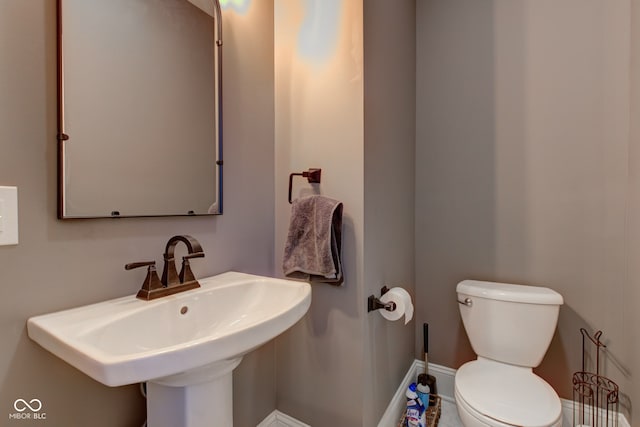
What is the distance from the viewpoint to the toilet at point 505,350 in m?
1.14

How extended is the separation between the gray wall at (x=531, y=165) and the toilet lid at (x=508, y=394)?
1.15ft

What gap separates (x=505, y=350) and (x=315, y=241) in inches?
42.3

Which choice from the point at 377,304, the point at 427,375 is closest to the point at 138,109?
the point at 377,304

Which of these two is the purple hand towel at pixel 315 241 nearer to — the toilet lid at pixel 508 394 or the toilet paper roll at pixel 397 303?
the toilet paper roll at pixel 397 303

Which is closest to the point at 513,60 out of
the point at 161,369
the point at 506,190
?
the point at 506,190

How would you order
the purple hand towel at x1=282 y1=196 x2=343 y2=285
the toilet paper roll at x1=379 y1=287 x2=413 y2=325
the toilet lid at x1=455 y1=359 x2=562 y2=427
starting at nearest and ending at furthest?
the toilet lid at x1=455 y1=359 x2=562 y2=427 < the purple hand towel at x1=282 y1=196 x2=343 y2=285 < the toilet paper roll at x1=379 y1=287 x2=413 y2=325

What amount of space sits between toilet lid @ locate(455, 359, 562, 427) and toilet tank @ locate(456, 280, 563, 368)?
71 millimetres

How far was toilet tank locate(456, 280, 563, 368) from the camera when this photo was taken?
1377 mm

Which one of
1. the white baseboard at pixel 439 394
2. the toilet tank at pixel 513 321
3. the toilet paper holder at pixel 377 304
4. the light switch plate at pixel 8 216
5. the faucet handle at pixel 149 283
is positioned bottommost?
the white baseboard at pixel 439 394

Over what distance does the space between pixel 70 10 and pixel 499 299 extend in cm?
190

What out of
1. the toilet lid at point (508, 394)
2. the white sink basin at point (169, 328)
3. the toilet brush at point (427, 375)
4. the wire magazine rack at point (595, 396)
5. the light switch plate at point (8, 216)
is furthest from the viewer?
the toilet brush at point (427, 375)

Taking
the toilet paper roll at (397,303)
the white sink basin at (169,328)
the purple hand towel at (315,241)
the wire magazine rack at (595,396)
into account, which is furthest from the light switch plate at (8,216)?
the wire magazine rack at (595,396)

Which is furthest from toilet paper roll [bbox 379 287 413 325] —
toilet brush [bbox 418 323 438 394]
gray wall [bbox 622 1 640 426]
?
gray wall [bbox 622 1 640 426]

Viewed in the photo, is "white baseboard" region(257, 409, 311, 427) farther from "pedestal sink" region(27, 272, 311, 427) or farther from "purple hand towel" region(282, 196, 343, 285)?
"purple hand towel" region(282, 196, 343, 285)
